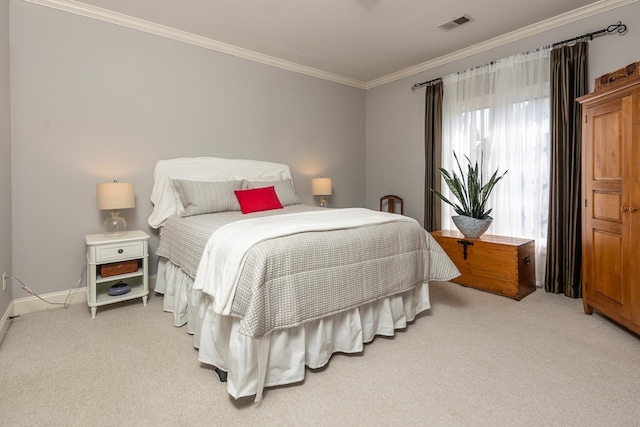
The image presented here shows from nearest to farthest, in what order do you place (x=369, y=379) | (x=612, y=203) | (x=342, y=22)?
(x=369, y=379)
(x=612, y=203)
(x=342, y=22)

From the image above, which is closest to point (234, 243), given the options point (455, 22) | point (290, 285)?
point (290, 285)

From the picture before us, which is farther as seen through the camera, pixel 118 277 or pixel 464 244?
pixel 464 244

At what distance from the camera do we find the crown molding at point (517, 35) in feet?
9.45

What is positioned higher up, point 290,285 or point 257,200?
point 257,200

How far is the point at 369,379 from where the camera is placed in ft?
5.94

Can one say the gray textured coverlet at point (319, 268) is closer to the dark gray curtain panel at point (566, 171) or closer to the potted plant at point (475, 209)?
the potted plant at point (475, 209)

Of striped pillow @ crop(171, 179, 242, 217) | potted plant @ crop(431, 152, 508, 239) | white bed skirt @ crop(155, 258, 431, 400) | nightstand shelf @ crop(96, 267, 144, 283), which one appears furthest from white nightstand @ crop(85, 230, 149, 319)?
potted plant @ crop(431, 152, 508, 239)

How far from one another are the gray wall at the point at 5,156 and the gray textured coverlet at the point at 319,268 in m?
1.14

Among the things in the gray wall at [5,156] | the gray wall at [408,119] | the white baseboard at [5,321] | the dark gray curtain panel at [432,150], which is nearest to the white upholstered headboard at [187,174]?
the gray wall at [5,156]

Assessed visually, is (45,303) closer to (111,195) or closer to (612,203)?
(111,195)

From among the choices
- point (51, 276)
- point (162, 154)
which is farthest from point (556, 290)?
point (51, 276)

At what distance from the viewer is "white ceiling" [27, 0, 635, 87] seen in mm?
2867

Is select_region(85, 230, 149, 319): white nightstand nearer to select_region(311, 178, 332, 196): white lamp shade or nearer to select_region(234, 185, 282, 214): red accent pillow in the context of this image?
select_region(234, 185, 282, 214): red accent pillow

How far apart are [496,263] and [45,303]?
3899 millimetres
